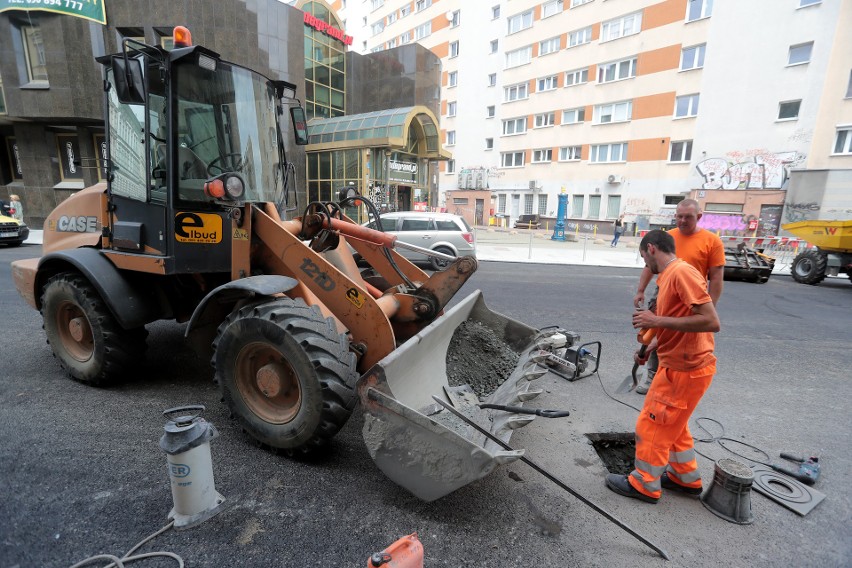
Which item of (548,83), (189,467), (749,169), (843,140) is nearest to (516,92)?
(548,83)

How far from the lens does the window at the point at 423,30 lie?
133 ft

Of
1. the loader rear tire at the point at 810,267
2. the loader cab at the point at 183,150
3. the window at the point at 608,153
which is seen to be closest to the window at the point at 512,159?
the window at the point at 608,153

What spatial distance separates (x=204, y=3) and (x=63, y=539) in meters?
22.8

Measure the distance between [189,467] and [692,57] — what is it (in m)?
30.8

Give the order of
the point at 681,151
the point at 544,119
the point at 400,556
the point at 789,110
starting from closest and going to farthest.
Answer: the point at 400,556 → the point at 789,110 → the point at 681,151 → the point at 544,119

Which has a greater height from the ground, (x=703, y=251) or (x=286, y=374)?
(x=703, y=251)

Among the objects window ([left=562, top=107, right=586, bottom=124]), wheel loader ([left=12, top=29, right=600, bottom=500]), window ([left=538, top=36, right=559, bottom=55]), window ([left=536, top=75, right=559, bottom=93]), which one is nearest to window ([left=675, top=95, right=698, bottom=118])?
window ([left=562, top=107, right=586, bottom=124])

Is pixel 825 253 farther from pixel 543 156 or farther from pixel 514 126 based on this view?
pixel 514 126

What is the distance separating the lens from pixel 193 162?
11.5 ft

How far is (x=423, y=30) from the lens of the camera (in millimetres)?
41406

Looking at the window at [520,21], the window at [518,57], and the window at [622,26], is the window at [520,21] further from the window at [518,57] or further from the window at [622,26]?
the window at [622,26]

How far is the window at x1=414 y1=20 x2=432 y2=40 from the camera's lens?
40.7 meters

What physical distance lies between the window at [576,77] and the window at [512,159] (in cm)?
594

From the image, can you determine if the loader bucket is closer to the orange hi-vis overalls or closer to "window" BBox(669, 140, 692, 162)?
the orange hi-vis overalls
